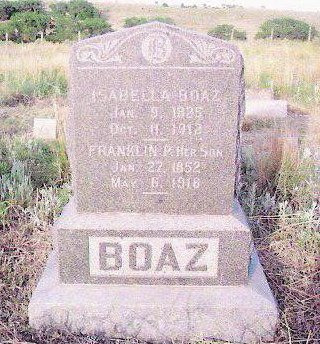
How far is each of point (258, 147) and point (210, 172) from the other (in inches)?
93.6

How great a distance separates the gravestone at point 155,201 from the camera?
255cm

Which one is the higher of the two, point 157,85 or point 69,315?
point 157,85

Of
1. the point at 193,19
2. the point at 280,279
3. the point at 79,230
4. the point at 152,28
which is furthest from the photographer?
the point at 193,19

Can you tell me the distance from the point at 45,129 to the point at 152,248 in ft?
12.6

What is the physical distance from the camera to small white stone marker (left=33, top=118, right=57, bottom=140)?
20.1 ft

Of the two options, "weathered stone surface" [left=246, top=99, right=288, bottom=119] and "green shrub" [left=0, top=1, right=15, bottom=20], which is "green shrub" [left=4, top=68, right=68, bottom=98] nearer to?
"weathered stone surface" [left=246, top=99, right=288, bottom=119]

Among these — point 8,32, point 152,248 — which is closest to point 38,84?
point 152,248

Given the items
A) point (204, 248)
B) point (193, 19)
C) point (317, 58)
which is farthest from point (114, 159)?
point (193, 19)

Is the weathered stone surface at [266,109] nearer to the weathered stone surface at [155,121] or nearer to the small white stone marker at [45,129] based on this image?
the small white stone marker at [45,129]

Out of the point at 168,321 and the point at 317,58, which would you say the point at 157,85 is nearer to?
the point at 168,321

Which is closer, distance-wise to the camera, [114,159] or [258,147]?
[114,159]

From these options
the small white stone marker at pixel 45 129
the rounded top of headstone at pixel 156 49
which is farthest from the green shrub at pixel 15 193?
the small white stone marker at pixel 45 129

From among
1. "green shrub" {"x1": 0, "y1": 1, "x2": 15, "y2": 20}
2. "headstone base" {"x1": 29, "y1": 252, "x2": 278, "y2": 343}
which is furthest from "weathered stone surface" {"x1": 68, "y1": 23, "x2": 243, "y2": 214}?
"green shrub" {"x1": 0, "y1": 1, "x2": 15, "y2": 20}

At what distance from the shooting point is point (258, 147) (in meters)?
4.99
